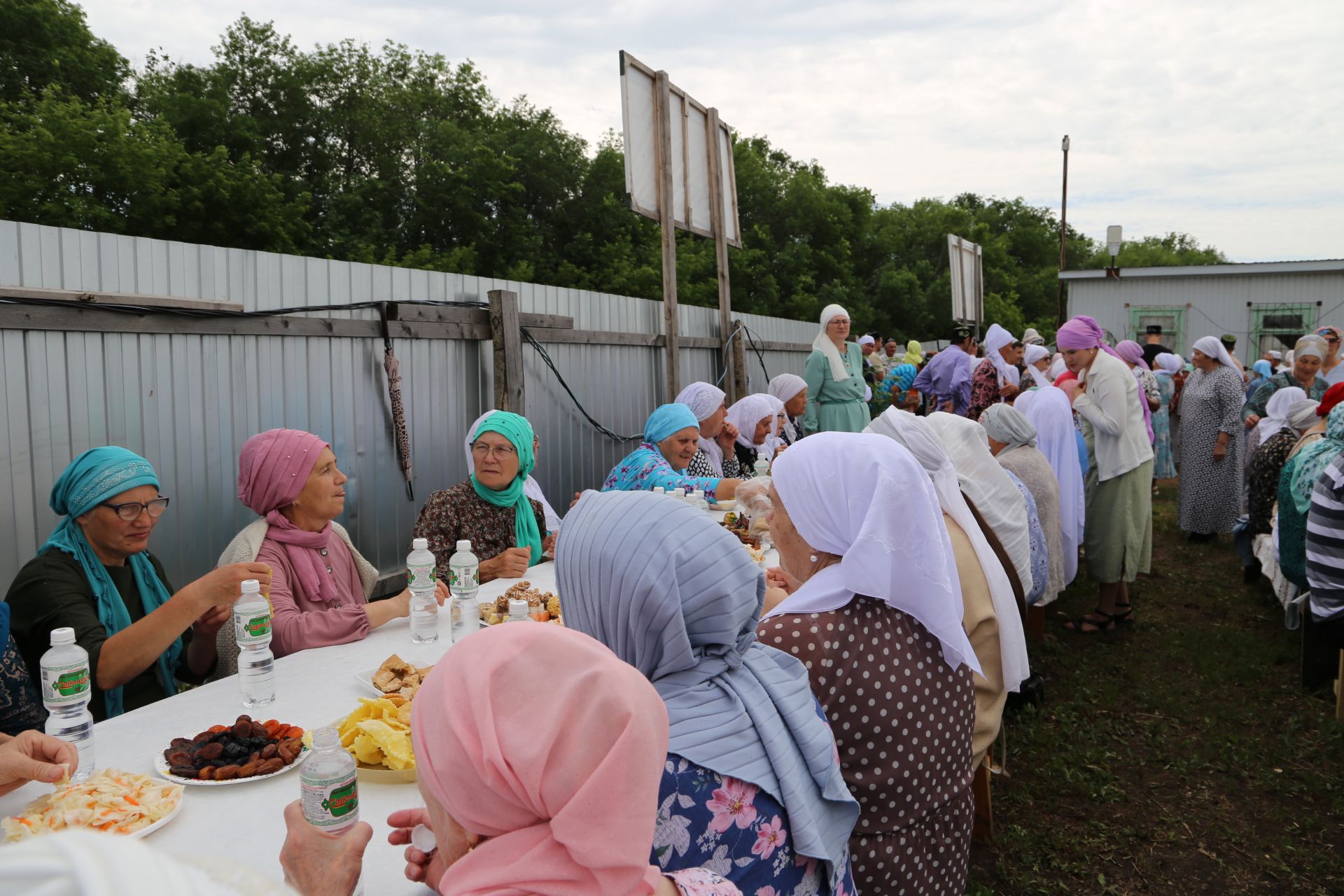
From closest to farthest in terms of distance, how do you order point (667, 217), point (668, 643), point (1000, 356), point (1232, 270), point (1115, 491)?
point (668, 643) → point (1115, 491) → point (667, 217) → point (1000, 356) → point (1232, 270)

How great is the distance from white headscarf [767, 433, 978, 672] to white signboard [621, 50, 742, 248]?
4.70 m

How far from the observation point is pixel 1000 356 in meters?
10.8

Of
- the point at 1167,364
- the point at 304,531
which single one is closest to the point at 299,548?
the point at 304,531

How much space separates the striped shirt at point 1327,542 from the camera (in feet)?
14.1

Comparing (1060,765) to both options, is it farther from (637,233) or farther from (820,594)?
(637,233)

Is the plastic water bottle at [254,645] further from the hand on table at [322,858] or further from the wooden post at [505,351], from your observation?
the wooden post at [505,351]

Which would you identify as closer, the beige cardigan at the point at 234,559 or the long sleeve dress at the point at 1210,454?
the beige cardigan at the point at 234,559

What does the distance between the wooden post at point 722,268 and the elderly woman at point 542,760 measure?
7581 mm

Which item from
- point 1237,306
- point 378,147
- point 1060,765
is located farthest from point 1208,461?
point 378,147

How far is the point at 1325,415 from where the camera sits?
18.2ft

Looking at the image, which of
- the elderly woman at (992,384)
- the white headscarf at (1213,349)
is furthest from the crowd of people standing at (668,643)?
the elderly woman at (992,384)

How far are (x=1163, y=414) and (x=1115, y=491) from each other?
6.03 metres

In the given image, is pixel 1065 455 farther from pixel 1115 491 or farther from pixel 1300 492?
pixel 1300 492

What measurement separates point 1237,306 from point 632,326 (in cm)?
1694
